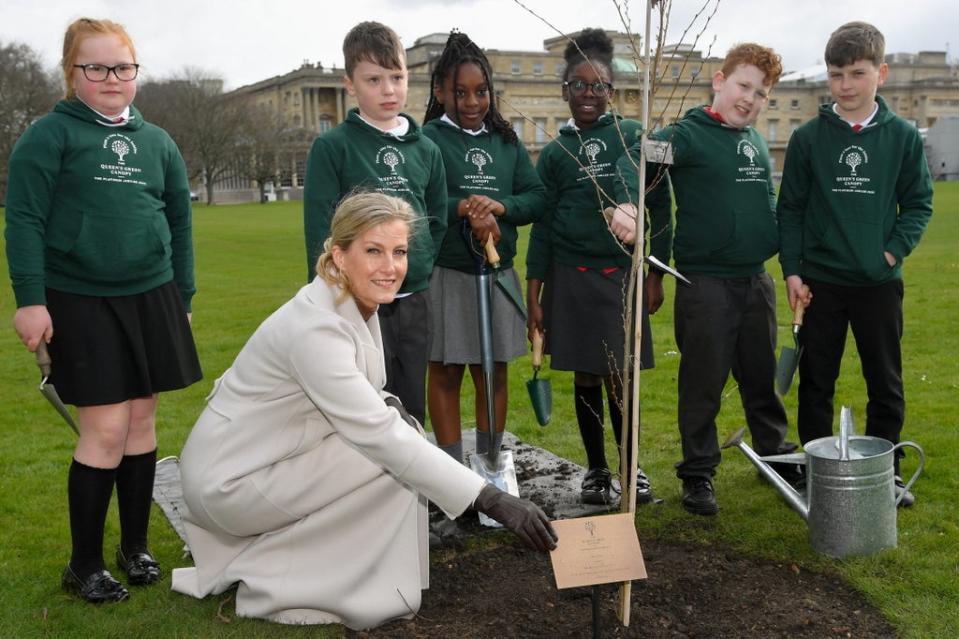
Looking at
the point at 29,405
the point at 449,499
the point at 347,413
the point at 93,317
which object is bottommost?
the point at 29,405

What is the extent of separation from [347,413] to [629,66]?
3.20 m

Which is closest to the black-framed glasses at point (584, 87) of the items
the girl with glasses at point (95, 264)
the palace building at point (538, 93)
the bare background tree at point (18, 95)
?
the girl with glasses at point (95, 264)

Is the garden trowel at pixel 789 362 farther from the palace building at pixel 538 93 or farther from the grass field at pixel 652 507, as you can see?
the palace building at pixel 538 93

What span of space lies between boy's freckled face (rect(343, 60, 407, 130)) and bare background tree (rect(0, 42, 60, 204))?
46687mm

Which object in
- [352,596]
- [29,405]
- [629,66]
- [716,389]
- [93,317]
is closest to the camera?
[352,596]

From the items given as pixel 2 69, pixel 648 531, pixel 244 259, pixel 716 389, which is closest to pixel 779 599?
pixel 648 531

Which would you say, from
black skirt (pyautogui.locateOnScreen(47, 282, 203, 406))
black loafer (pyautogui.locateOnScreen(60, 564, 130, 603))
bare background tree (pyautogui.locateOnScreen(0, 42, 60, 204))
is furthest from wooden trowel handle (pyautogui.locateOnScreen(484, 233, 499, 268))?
bare background tree (pyautogui.locateOnScreen(0, 42, 60, 204))

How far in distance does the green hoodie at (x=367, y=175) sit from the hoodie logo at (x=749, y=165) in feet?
4.45

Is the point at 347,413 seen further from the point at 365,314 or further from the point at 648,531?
the point at 648,531

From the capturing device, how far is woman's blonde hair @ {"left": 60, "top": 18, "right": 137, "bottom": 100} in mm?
3570

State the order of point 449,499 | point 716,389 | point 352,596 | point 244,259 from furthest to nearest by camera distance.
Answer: point 244,259
point 716,389
point 352,596
point 449,499

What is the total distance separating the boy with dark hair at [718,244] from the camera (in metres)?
4.34

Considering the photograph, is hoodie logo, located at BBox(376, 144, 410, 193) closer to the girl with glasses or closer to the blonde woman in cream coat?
the blonde woman in cream coat

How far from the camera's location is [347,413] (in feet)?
10.1
